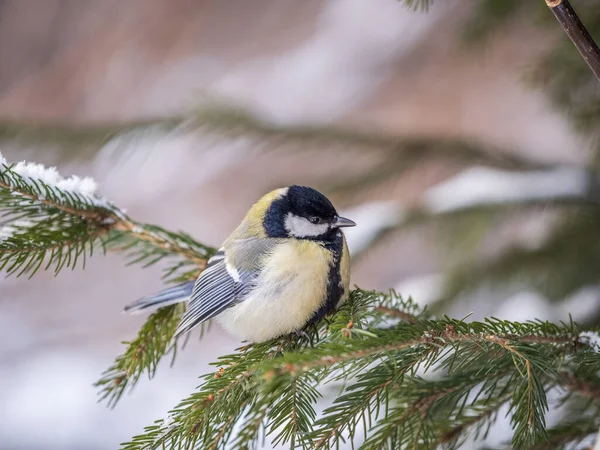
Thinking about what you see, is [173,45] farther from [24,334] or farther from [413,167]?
[413,167]

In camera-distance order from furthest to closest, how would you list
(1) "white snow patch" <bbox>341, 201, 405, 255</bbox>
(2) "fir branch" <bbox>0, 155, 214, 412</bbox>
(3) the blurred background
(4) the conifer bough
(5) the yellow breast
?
(3) the blurred background
(1) "white snow patch" <bbox>341, 201, 405, 255</bbox>
(5) the yellow breast
(2) "fir branch" <bbox>0, 155, 214, 412</bbox>
(4) the conifer bough

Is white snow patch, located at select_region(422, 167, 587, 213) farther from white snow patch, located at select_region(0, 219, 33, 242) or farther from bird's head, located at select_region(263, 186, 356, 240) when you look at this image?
white snow patch, located at select_region(0, 219, 33, 242)

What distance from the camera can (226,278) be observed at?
4.38 ft

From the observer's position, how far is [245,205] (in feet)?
11.2

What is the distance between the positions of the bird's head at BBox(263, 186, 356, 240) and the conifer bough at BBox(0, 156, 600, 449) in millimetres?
238

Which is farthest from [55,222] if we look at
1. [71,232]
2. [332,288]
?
[332,288]

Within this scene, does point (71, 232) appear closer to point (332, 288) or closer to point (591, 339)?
point (332, 288)

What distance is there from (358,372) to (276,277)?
44 cm

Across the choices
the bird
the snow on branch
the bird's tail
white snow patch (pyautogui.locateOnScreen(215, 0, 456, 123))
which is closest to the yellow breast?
the bird

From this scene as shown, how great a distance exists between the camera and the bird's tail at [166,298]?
133cm

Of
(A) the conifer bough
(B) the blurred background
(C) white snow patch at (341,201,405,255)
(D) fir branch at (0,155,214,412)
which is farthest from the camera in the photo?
(B) the blurred background

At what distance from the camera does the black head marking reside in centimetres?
136

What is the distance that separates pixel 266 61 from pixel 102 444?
2.18 meters

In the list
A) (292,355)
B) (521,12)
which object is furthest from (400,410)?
(521,12)
